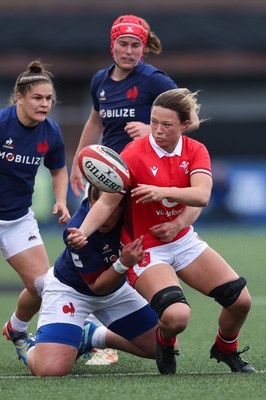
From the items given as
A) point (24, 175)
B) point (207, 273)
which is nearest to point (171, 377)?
point (207, 273)

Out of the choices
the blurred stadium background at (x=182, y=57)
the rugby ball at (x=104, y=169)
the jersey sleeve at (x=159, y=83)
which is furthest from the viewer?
the blurred stadium background at (x=182, y=57)

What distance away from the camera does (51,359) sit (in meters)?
6.47

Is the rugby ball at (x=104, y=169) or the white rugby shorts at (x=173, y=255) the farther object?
the white rugby shorts at (x=173, y=255)

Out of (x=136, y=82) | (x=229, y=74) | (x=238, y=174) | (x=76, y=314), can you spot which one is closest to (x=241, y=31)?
(x=229, y=74)

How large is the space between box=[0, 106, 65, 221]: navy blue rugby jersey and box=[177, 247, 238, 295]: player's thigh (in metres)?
1.49

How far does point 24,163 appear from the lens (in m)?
7.34

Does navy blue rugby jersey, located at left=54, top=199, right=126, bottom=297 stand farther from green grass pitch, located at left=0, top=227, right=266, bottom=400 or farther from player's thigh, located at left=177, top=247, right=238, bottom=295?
green grass pitch, located at left=0, top=227, right=266, bottom=400

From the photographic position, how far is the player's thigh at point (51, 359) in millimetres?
6445

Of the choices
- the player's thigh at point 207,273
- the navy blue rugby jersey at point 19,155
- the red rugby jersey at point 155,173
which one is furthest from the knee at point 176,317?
the navy blue rugby jersey at point 19,155

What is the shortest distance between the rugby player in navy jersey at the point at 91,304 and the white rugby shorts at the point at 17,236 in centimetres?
56

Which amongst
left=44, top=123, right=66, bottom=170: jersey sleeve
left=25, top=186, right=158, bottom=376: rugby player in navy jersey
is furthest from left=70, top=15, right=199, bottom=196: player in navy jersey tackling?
left=25, top=186, right=158, bottom=376: rugby player in navy jersey

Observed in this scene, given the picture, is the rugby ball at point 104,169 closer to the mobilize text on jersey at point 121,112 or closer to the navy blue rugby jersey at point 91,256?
the navy blue rugby jersey at point 91,256

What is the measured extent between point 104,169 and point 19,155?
1.42m

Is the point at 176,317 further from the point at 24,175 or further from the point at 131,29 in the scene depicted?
the point at 131,29
